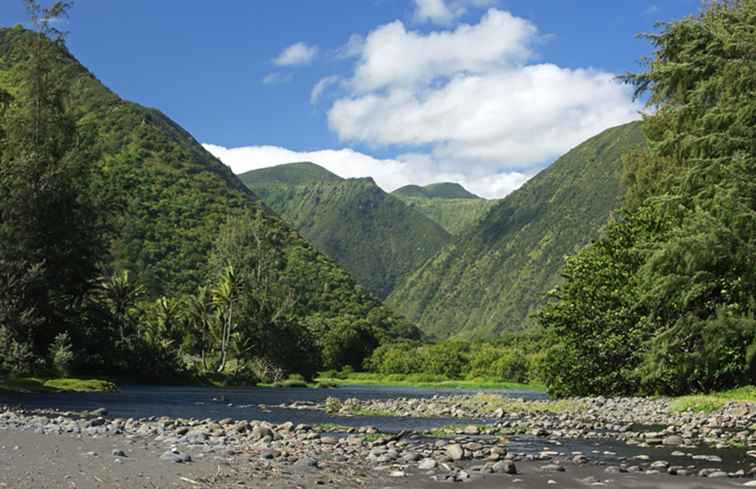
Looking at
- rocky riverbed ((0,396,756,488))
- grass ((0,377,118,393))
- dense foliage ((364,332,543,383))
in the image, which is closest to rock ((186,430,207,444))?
rocky riverbed ((0,396,756,488))

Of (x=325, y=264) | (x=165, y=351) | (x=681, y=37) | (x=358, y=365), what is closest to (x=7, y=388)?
(x=165, y=351)

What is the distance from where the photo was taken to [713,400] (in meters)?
26.8

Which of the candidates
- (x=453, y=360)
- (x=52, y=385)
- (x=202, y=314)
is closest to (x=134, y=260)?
(x=202, y=314)

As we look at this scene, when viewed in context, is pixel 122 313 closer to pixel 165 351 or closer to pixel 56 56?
pixel 165 351

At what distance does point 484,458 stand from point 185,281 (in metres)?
108

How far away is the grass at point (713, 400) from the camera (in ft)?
84.7

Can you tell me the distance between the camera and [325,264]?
165m

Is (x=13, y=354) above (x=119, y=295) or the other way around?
the other way around

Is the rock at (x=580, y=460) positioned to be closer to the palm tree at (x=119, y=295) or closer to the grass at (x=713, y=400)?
the grass at (x=713, y=400)

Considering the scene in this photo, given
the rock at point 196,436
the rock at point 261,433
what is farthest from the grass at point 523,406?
the rock at point 196,436

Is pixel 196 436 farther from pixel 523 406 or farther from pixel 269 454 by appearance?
pixel 523 406

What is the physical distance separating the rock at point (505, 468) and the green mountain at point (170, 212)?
101 meters

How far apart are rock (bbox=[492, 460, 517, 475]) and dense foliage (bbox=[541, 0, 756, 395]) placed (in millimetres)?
16031

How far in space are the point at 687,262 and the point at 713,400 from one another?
518 centimetres
